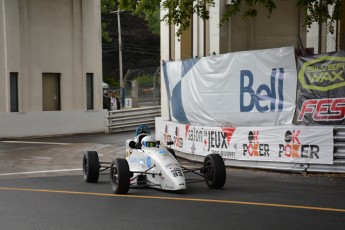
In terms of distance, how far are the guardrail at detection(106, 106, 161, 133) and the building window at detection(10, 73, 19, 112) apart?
14.0 ft

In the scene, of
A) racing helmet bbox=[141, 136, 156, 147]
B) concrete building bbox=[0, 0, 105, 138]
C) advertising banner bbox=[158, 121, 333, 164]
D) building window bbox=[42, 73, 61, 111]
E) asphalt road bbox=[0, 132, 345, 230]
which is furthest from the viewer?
building window bbox=[42, 73, 61, 111]

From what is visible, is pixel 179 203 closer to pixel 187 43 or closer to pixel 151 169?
pixel 151 169

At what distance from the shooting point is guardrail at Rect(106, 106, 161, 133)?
27.9 m

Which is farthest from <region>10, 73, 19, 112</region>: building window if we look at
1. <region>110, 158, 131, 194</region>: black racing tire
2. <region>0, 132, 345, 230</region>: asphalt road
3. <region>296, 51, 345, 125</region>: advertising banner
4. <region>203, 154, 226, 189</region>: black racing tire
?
<region>203, 154, 226, 189</region>: black racing tire

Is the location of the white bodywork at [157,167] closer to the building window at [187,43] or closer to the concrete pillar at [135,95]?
the building window at [187,43]

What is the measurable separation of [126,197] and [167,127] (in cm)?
837

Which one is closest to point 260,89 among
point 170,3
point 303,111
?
point 303,111

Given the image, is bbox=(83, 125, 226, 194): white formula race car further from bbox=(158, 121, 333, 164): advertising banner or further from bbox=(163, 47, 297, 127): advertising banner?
bbox=(163, 47, 297, 127): advertising banner

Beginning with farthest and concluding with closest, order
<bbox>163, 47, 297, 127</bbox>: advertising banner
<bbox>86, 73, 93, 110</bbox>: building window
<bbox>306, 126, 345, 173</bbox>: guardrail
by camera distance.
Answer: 1. <bbox>86, 73, 93, 110</bbox>: building window
2. <bbox>163, 47, 297, 127</bbox>: advertising banner
3. <bbox>306, 126, 345, 173</bbox>: guardrail

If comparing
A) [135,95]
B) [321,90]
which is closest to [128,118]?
[135,95]

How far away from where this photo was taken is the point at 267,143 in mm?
14445

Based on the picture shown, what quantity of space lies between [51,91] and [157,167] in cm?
1719

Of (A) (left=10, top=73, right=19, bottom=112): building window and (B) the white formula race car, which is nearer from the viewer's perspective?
(B) the white formula race car

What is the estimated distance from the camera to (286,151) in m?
14.1
